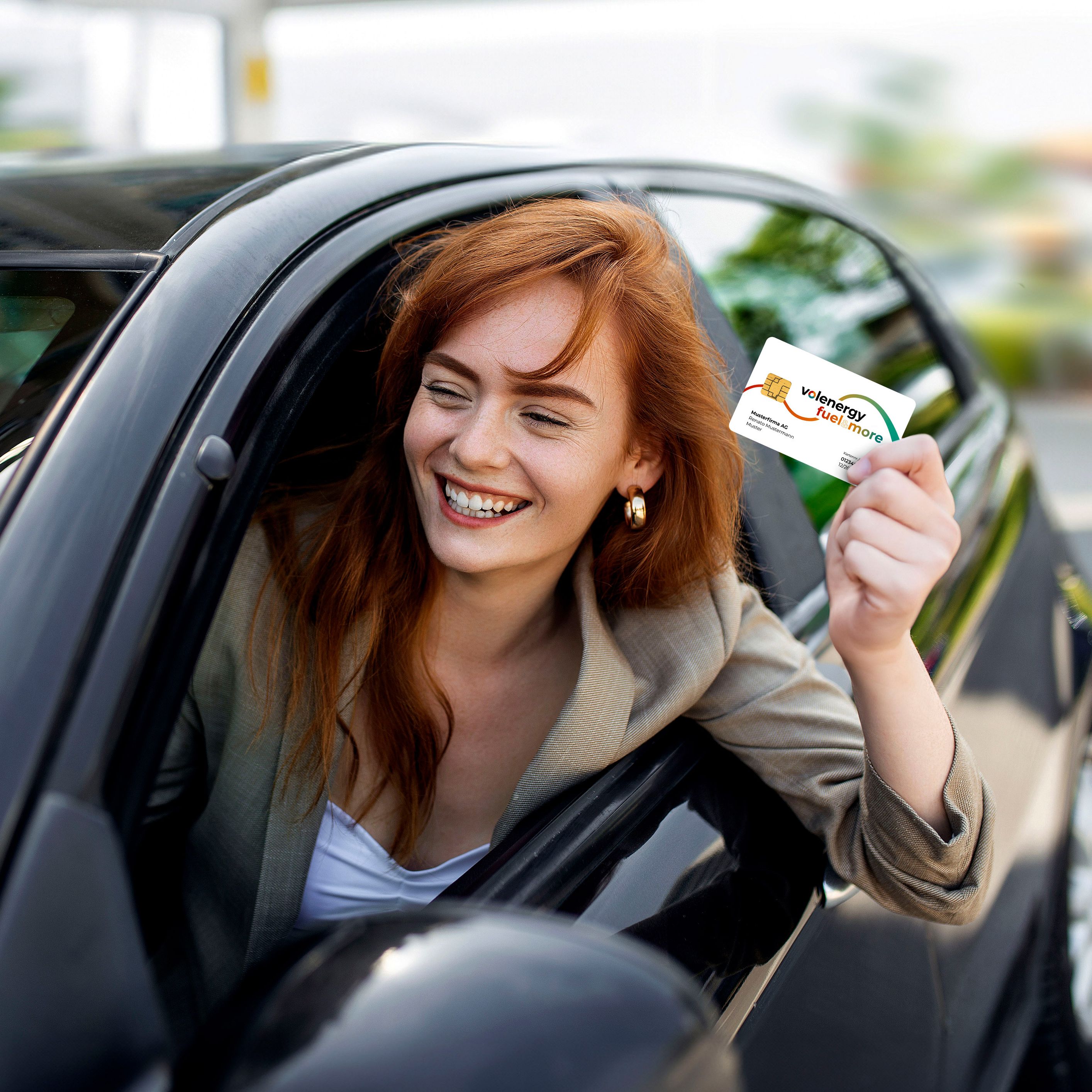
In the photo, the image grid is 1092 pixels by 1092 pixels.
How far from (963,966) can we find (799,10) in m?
11.7

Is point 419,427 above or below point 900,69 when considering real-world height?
below

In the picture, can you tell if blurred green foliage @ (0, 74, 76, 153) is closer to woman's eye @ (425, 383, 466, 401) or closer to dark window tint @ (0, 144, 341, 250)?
dark window tint @ (0, 144, 341, 250)

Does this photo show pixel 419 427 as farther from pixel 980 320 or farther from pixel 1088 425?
pixel 980 320

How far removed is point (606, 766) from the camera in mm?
1339

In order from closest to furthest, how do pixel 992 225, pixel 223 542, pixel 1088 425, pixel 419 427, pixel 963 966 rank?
pixel 223 542 → pixel 419 427 → pixel 963 966 → pixel 1088 425 → pixel 992 225

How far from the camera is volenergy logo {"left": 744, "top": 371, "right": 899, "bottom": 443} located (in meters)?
1.29

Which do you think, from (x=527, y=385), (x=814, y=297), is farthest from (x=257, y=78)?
(x=527, y=385)

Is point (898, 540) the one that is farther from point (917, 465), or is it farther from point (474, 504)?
point (474, 504)

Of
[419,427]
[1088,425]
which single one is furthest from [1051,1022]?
[1088,425]

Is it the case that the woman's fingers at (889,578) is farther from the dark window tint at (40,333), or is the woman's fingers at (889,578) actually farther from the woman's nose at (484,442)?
the dark window tint at (40,333)

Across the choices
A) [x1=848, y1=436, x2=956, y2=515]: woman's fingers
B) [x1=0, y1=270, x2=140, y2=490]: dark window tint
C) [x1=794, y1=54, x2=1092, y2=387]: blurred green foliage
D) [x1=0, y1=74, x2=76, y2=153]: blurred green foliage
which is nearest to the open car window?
[x1=848, y1=436, x2=956, y2=515]: woman's fingers

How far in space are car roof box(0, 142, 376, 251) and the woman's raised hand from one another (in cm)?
77

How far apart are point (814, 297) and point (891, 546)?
131 cm

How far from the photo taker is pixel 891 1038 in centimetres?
155
